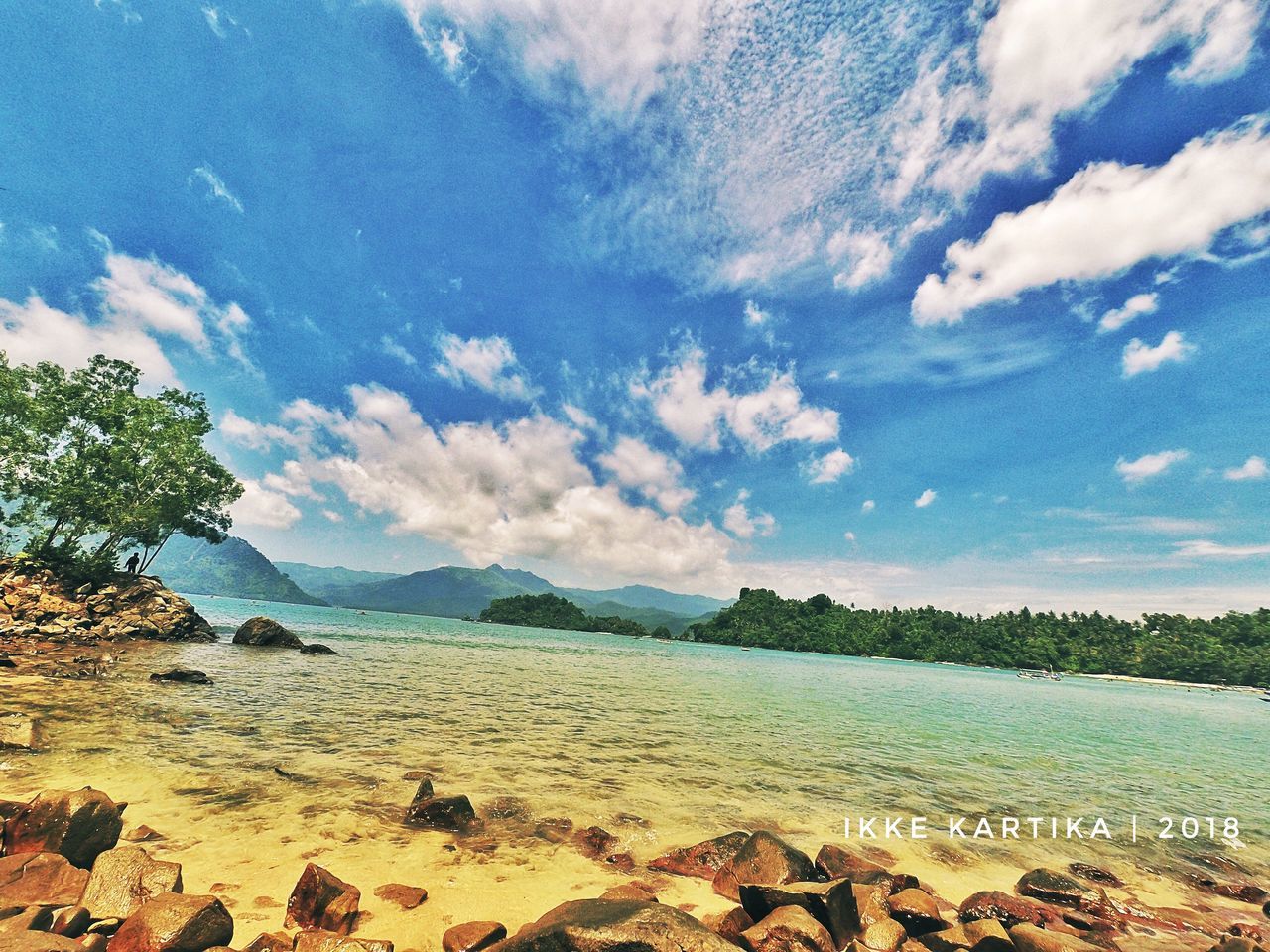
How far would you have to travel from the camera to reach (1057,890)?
926 centimetres

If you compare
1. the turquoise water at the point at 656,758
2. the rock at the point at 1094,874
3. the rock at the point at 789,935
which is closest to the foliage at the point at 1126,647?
the turquoise water at the point at 656,758

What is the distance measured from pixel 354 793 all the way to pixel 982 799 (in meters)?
18.0

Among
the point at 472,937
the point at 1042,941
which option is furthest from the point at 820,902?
the point at 472,937

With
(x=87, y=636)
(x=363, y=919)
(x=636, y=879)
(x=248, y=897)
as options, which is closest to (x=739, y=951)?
(x=636, y=879)

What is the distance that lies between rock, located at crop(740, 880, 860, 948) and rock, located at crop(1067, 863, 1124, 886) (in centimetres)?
734

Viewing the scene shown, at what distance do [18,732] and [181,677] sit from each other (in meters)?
12.1

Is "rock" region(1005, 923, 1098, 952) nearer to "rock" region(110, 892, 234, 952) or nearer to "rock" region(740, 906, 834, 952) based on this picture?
"rock" region(740, 906, 834, 952)

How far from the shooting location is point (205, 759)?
12.8 metres

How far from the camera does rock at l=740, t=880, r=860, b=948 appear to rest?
7078 millimetres

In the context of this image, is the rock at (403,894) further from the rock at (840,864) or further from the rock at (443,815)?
the rock at (840,864)

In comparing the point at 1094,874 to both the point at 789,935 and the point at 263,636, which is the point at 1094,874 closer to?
the point at 789,935

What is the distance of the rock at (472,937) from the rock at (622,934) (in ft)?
2.65

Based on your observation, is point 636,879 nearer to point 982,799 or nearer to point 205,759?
point 205,759

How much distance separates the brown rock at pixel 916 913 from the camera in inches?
301
